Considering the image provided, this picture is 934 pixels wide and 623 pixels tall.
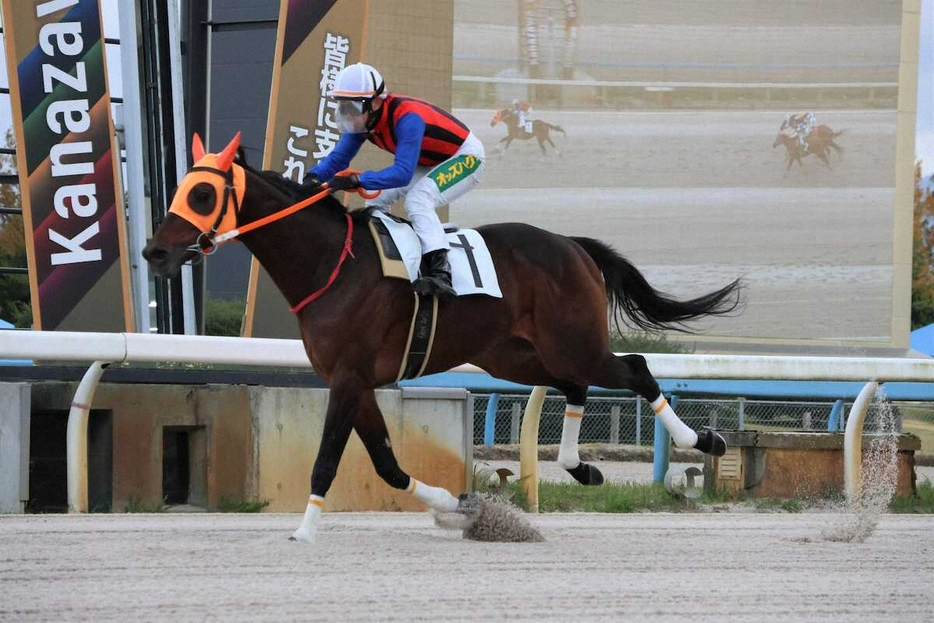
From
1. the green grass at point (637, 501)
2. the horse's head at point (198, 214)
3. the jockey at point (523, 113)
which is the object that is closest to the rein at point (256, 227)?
the horse's head at point (198, 214)

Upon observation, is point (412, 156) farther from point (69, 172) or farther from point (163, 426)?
point (69, 172)

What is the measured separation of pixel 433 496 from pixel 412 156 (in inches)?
57.6

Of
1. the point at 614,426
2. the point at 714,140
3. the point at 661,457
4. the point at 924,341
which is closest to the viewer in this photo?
the point at 661,457

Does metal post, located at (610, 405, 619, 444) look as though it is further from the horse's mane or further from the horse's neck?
the horse's neck

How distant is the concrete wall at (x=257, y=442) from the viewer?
6441 mm

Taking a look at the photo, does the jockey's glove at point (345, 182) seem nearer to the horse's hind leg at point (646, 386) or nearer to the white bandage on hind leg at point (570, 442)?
the horse's hind leg at point (646, 386)

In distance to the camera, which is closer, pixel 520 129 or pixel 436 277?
pixel 436 277

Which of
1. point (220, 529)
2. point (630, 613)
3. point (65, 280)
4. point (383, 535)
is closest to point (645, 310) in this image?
point (383, 535)

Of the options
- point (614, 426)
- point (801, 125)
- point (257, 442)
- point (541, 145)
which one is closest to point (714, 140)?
point (801, 125)

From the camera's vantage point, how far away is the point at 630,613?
385 cm

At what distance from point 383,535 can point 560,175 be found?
27611 millimetres

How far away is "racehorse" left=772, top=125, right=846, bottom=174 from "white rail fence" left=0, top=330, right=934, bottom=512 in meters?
27.2

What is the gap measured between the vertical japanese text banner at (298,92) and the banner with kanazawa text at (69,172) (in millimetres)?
1395

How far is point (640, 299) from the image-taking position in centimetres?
682
